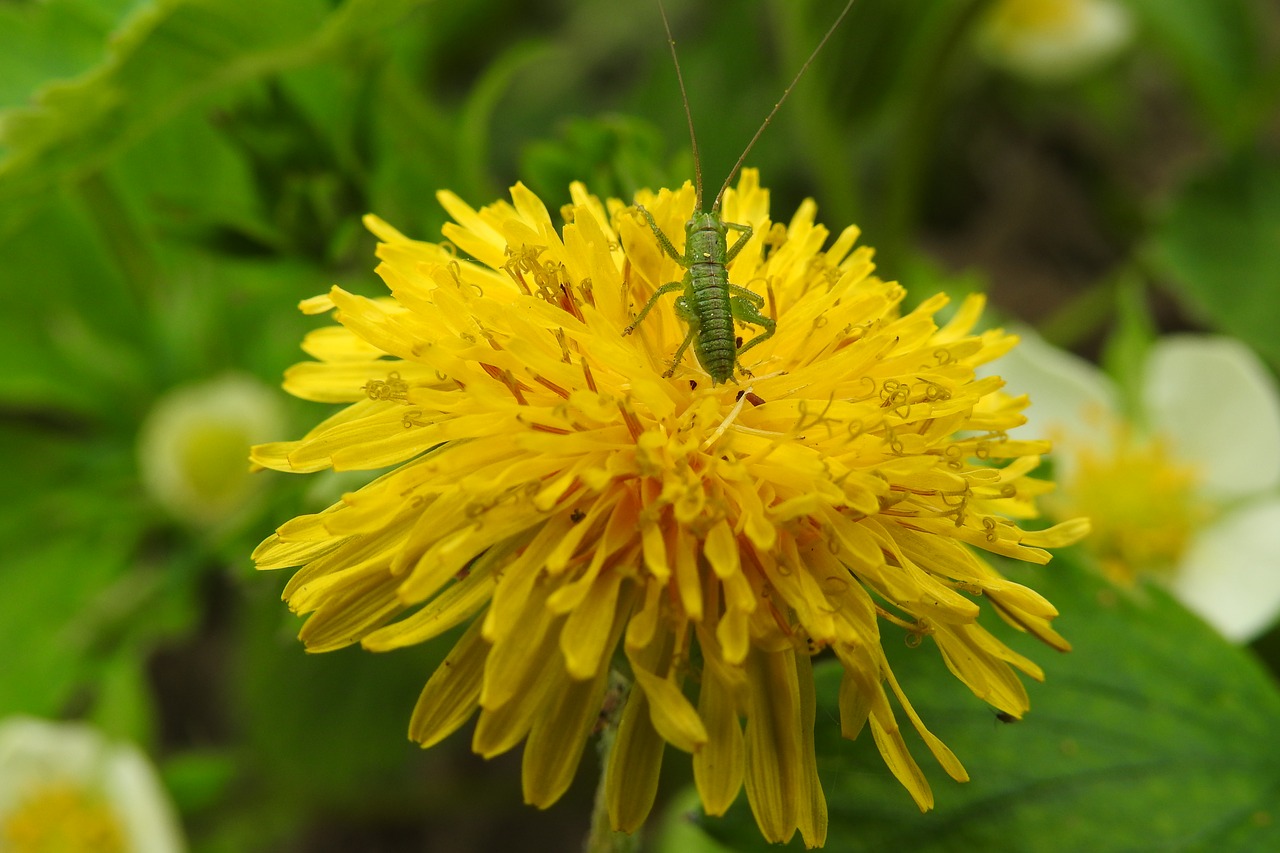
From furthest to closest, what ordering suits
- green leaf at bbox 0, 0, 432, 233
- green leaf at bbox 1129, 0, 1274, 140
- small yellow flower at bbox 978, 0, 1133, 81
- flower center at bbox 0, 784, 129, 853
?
1. small yellow flower at bbox 978, 0, 1133, 81
2. green leaf at bbox 1129, 0, 1274, 140
3. flower center at bbox 0, 784, 129, 853
4. green leaf at bbox 0, 0, 432, 233

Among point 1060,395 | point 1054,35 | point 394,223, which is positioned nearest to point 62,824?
point 394,223

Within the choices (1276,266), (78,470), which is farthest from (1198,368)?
(78,470)

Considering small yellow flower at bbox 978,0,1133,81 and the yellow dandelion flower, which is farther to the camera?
small yellow flower at bbox 978,0,1133,81

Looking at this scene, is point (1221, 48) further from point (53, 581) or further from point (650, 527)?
point (53, 581)

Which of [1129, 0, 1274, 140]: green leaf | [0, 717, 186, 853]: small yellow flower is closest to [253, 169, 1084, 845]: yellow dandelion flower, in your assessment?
[0, 717, 186, 853]: small yellow flower

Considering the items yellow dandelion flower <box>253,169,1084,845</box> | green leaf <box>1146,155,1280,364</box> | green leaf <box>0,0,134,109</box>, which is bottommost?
green leaf <box>1146,155,1280,364</box>

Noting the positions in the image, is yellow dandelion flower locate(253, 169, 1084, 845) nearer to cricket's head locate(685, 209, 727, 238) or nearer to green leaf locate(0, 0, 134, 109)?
cricket's head locate(685, 209, 727, 238)

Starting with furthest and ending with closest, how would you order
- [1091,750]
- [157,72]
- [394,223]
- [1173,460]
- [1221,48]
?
[1221,48] < [1173,460] < [394,223] < [157,72] < [1091,750]
